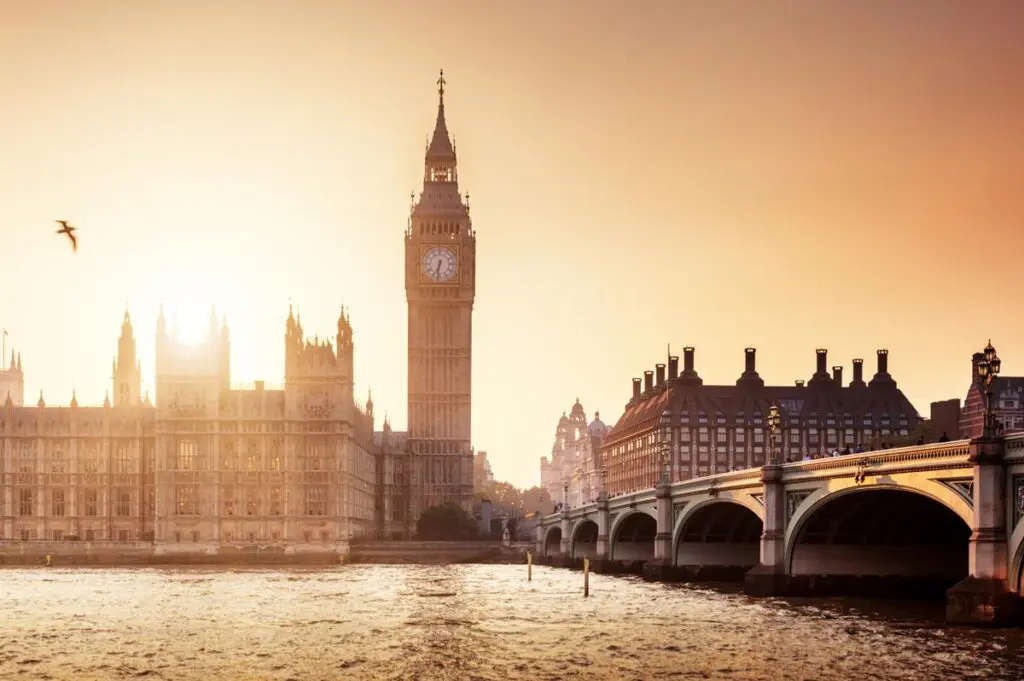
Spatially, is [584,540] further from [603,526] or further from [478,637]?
[478,637]

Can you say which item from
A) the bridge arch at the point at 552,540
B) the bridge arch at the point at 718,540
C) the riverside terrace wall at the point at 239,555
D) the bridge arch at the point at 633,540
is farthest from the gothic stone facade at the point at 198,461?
the bridge arch at the point at 718,540

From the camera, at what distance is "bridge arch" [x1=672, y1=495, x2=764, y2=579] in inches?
3622

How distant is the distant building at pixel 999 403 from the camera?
6122 inches

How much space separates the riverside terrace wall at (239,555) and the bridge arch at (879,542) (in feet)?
261

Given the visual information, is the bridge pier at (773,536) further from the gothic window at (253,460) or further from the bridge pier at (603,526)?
the gothic window at (253,460)

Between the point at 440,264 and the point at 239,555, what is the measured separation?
55612 mm

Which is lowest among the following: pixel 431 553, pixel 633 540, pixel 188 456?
pixel 431 553

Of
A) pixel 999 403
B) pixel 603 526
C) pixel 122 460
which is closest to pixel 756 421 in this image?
pixel 999 403

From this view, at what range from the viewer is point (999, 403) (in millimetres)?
164125

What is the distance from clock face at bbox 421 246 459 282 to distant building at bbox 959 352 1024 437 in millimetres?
67784

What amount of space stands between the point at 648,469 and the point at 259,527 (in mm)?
63388

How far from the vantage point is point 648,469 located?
198m

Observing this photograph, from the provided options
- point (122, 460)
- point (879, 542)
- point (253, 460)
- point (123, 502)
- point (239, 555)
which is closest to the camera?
point (879, 542)

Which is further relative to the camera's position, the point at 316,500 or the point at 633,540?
the point at 316,500
